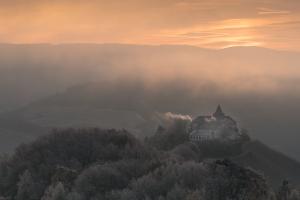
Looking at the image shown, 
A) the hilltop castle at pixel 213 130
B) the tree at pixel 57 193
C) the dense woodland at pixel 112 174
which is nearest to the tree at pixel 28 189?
the dense woodland at pixel 112 174

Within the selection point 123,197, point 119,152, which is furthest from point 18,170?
point 123,197

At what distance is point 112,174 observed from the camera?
37.1m

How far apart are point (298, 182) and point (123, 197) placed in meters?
54.7

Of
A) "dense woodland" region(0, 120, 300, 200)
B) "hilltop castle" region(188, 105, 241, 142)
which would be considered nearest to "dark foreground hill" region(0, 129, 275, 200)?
"dense woodland" region(0, 120, 300, 200)

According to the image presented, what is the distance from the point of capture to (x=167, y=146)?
3531 inches

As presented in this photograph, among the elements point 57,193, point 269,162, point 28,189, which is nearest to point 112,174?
point 57,193

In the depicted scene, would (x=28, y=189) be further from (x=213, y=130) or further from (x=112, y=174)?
(x=213, y=130)

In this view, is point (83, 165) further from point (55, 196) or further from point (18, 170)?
point (55, 196)

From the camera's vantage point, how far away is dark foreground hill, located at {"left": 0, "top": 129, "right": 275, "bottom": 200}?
3344cm

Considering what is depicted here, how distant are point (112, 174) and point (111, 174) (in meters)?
0.06

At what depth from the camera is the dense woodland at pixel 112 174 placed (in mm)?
33469

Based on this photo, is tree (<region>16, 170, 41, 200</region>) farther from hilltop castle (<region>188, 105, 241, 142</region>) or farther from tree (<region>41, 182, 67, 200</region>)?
hilltop castle (<region>188, 105, 241, 142</region>)

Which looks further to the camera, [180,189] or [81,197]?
[81,197]

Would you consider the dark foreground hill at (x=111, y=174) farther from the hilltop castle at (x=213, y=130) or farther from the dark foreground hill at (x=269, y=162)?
the hilltop castle at (x=213, y=130)
